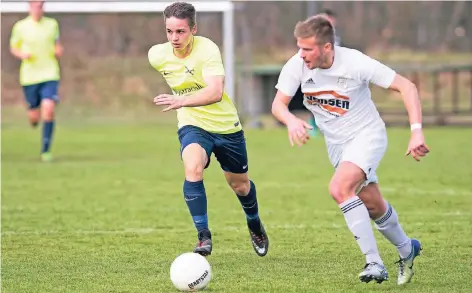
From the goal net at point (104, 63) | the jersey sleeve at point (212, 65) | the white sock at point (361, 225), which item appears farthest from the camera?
the goal net at point (104, 63)

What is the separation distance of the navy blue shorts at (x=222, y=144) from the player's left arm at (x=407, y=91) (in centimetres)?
167

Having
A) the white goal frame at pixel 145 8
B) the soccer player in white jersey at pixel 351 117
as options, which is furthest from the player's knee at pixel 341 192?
the white goal frame at pixel 145 8

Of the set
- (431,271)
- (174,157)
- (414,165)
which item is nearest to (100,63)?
(174,157)

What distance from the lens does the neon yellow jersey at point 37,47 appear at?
1731 cm

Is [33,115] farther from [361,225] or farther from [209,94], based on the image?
[361,225]

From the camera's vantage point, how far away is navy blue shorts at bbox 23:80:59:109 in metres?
17.1

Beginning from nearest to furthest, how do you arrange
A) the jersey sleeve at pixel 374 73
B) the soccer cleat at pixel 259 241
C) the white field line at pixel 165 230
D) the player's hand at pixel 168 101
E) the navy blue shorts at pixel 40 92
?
the jersey sleeve at pixel 374 73 < the player's hand at pixel 168 101 < the soccer cleat at pixel 259 241 < the white field line at pixel 165 230 < the navy blue shorts at pixel 40 92

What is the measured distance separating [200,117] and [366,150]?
177cm

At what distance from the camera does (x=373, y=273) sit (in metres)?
6.80

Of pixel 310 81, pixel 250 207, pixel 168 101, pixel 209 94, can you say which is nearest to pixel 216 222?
pixel 250 207

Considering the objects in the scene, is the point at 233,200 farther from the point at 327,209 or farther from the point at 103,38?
the point at 103,38

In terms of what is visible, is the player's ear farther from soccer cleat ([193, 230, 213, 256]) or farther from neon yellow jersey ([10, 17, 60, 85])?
neon yellow jersey ([10, 17, 60, 85])

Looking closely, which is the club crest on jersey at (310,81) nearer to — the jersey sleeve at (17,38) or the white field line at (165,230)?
the white field line at (165,230)

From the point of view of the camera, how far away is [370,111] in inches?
289
